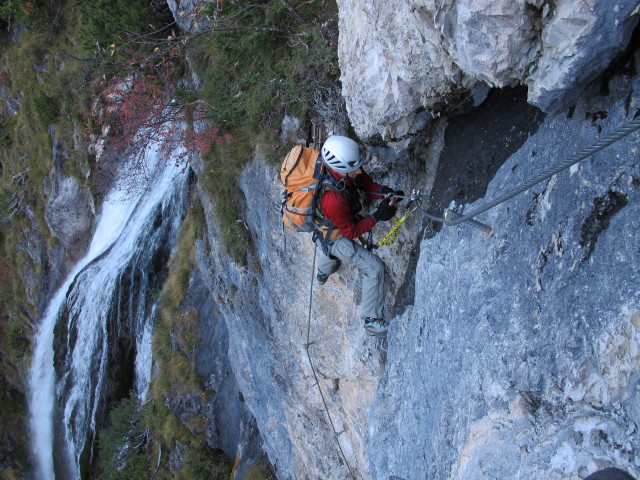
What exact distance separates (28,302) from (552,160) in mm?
19436

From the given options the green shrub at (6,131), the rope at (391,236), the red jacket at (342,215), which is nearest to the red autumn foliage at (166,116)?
the red jacket at (342,215)

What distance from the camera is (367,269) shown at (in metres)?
5.24

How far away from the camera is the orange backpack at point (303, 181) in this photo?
4.64m

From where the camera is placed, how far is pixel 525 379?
2.74 meters

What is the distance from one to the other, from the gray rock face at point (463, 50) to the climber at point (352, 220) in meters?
0.50

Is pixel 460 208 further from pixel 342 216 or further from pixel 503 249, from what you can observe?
pixel 342 216

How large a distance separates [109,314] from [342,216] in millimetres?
10375

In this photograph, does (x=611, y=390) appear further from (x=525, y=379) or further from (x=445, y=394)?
(x=445, y=394)

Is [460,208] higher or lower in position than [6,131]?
higher

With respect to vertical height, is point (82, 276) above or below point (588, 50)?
below

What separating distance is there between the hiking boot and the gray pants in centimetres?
5

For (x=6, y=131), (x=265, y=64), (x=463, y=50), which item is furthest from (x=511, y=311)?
(x=6, y=131)

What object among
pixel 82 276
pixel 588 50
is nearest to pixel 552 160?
pixel 588 50

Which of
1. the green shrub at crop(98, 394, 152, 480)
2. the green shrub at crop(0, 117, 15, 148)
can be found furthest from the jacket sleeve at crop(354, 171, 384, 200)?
the green shrub at crop(0, 117, 15, 148)
